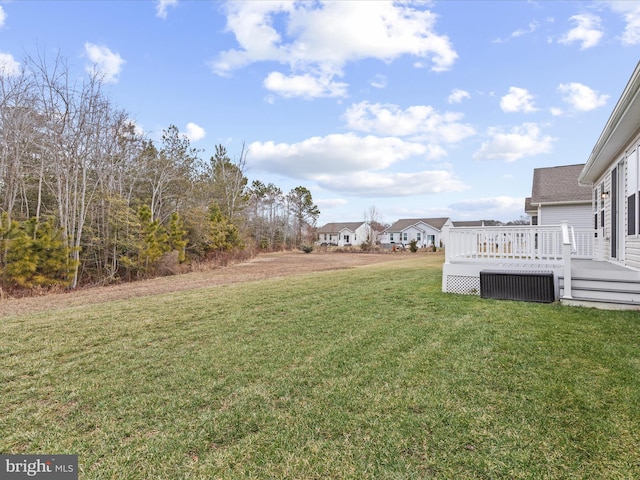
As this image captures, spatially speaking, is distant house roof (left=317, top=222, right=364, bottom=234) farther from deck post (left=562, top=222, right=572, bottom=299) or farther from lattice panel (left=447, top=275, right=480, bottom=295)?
deck post (left=562, top=222, right=572, bottom=299)

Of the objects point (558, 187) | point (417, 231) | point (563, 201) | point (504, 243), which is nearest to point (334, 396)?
point (504, 243)

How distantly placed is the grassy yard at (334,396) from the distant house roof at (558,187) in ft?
31.0

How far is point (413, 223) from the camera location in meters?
43.8

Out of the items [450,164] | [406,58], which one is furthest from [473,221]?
[406,58]

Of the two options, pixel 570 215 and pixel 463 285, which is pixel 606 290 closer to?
pixel 463 285

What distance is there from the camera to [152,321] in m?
4.92

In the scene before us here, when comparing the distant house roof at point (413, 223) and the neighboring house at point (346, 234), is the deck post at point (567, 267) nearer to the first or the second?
the distant house roof at point (413, 223)

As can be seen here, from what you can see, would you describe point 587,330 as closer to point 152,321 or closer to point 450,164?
point 152,321

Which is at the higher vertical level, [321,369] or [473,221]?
[473,221]

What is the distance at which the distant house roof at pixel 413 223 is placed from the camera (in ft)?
140

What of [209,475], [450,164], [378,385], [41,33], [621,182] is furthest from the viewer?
[450,164]

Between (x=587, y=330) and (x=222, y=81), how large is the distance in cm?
1413

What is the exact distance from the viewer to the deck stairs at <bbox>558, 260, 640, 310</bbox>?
481 centimetres

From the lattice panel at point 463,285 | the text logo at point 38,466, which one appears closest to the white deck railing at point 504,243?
the lattice panel at point 463,285
